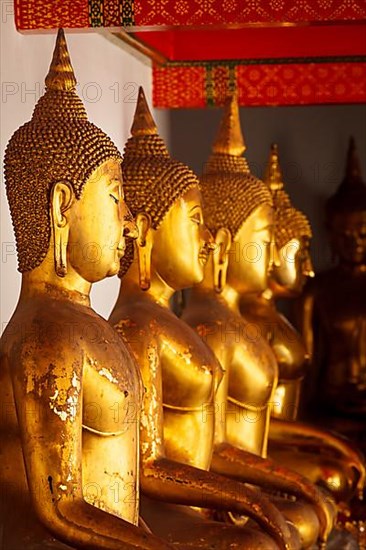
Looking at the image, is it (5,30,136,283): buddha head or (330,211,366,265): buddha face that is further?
(330,211,366,265): buddha face

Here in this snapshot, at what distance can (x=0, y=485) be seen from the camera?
265cm

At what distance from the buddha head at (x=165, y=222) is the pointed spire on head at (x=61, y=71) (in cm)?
53

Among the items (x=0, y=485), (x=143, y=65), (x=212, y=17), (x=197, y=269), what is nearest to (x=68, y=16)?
(x=212, y=17)

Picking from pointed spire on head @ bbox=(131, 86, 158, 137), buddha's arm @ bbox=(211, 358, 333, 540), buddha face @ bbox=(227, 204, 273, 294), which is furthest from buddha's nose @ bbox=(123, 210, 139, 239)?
buddha face @ bbox=(227, 204, 273, 294)

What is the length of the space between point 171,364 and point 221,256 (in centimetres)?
71

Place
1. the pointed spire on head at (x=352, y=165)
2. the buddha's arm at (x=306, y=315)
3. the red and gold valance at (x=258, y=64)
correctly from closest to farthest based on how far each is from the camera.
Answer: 1. the red and gold valance at (x=258, y=64)
2. the pointed spire on head at (x=352, y=165)
3. the buddha's arm at (x=306, y=315)

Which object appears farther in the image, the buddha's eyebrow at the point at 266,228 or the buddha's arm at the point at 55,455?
the buddha's eyebrow at the point at 266,228

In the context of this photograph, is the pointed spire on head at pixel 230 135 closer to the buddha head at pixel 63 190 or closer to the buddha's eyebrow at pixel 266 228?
the buddha's eyebrow at pixel 266 228

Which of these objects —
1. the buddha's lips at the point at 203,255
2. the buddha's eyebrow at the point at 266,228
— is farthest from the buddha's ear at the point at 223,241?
the buddha's lips at the point at 203,255

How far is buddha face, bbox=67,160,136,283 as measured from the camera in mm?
2729

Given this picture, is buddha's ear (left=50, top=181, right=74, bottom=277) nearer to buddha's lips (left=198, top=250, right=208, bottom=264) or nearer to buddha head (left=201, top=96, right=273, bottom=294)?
buddha's lips (left=198, top=250, right=208, bottom=264)

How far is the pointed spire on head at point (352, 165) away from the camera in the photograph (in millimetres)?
5578

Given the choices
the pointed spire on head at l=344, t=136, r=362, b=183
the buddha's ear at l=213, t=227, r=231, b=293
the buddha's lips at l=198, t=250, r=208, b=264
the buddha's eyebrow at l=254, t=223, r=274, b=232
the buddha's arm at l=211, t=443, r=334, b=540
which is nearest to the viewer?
the buddha's lips at l=198, t=250, r=208, b=264

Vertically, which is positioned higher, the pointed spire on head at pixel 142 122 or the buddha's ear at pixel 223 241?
the pointed spire on head at pixel 142 122
